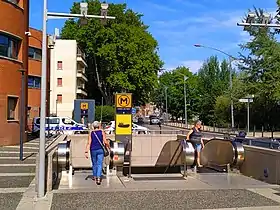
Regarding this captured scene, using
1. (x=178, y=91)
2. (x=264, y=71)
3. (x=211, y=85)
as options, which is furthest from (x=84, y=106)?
(x=178, y=91)

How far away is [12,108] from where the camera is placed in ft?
91.1

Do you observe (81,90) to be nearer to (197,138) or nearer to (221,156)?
(197,138)

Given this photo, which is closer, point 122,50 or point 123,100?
point 123,100

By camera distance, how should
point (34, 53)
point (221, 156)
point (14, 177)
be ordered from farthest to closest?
point (34, 53)
point (221, 156)
point (14, 177)

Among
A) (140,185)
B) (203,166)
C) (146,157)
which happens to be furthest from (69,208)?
(146,157)

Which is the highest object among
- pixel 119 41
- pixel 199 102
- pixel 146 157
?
pixel 119 41

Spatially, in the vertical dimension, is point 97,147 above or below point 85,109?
below

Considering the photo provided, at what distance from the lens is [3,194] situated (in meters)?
11.0

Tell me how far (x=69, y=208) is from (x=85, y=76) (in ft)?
224

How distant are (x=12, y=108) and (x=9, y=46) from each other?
3545 millimetres

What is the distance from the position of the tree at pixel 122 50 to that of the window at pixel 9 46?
30.8m

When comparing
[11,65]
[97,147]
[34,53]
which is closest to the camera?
[97,147]

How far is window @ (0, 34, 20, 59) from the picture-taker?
87.7 ft

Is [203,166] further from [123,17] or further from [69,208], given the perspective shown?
[123,17]
